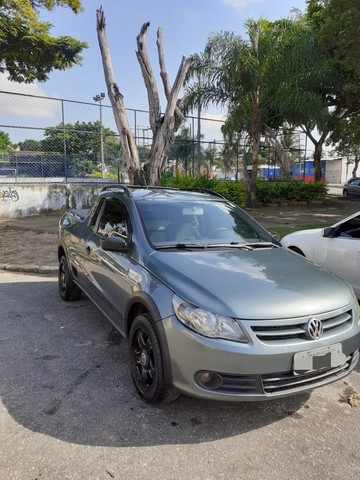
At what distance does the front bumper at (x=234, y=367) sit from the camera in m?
2.43

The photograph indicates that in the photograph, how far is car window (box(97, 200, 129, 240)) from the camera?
12.6 ft

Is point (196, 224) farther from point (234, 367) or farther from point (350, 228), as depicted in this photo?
point (350, 228)

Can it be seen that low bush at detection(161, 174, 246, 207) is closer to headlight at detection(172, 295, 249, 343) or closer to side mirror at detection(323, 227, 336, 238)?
side mirror at detection(323, 227, 336, 238)

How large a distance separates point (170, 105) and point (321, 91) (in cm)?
1428

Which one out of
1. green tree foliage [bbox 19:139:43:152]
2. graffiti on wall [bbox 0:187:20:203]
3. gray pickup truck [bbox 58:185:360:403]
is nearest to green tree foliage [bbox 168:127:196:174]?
Result: green tree foliage [bbox 19:139:43:152]

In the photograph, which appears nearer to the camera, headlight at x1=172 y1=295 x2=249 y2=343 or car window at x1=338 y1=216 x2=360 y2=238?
headlight at x1=172 y1=295 x2=249 y2=343

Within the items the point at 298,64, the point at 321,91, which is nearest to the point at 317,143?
the point at 321,91

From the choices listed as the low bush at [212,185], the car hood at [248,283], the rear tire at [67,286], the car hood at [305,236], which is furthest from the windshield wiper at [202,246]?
the low bush at [212,185]

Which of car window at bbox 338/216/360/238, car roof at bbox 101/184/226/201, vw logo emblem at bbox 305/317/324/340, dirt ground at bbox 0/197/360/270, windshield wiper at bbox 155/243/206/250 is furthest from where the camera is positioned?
dirt ground at bbox 0/197/360/270

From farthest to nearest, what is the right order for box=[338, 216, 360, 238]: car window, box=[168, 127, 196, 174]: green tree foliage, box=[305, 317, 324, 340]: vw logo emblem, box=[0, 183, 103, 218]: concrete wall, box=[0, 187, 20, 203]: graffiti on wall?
box=[168, 127, 196, 174]: green tree foliage, box=[0, 183, 103, 218]: concrete wall, box=[0, 187, 20, 203]: graffiti on wall, box=[338, 216, 360, 238]: car window, box=[305, 317, 324, 340]: vw logo emblem

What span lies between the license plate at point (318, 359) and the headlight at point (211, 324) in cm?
38

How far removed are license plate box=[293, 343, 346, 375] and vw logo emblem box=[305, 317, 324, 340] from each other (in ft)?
0.29

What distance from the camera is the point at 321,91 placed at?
68.3 ft

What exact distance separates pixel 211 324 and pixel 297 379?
68 centimetres
